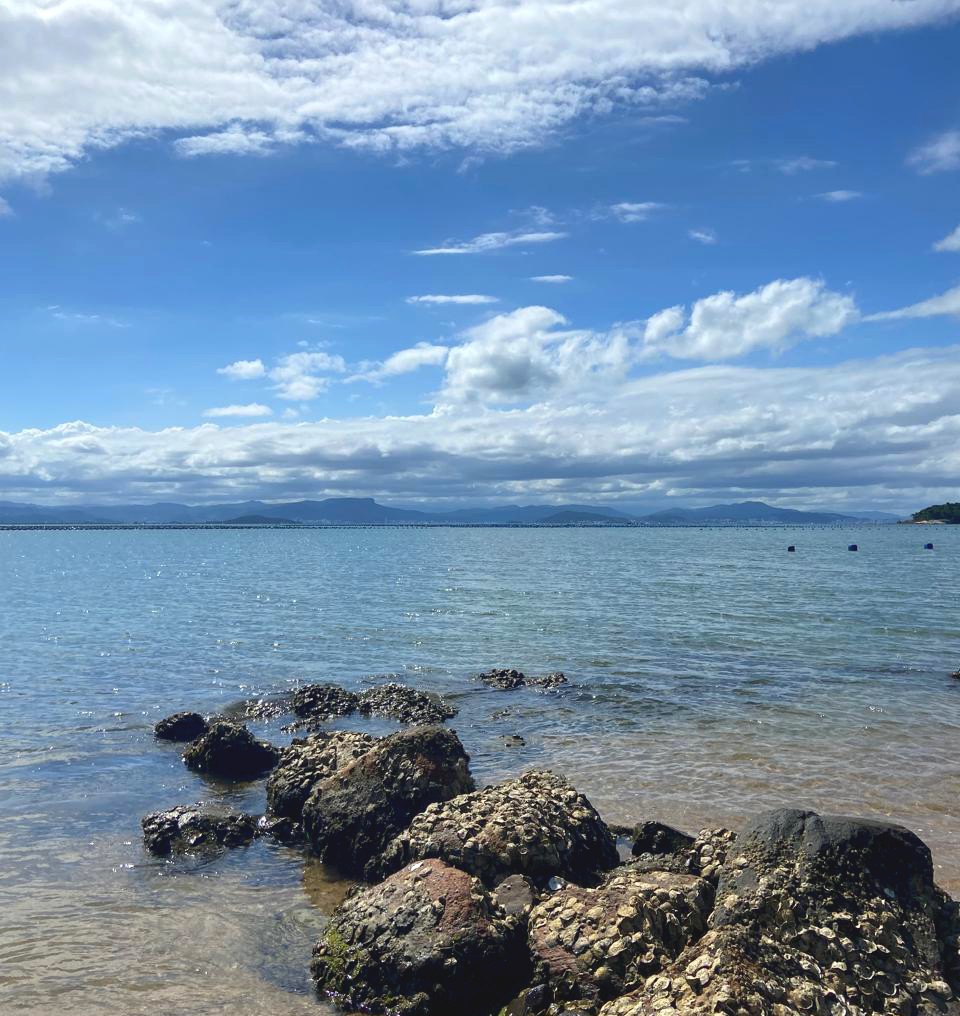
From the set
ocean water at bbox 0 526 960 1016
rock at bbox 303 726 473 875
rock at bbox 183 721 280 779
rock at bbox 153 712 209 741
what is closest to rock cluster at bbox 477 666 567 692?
ocean water at bbox 0 526 960 1016

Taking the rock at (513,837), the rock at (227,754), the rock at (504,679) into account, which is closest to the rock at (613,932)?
the rock at (513,837)

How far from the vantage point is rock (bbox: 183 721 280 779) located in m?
21.3

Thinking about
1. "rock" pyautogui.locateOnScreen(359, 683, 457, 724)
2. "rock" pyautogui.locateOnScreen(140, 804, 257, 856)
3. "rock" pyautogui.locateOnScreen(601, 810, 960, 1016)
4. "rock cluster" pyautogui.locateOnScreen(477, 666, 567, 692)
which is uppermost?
"rock" pyautogui.locateOnScreen(601, 810, 960, 1016)

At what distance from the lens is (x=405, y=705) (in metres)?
27.7

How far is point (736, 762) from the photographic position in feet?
69.3

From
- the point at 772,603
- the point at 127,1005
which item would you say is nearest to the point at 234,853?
the point at 127,1005

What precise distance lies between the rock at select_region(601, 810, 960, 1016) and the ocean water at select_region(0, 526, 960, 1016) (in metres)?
4.97

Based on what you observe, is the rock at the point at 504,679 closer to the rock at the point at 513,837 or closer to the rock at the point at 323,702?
the rock at the point at 323,702

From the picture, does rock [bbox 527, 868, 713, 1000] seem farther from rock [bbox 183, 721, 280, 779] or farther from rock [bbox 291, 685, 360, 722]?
rock [bbox 291, 685, 360, 722]

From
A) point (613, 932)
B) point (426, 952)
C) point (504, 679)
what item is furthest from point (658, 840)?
point (504, 679)

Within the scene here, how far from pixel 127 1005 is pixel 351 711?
682 inches

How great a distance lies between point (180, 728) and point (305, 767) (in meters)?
8.61

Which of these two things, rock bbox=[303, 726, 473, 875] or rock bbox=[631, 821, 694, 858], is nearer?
rock bbox=[631, 821, 694, 858]

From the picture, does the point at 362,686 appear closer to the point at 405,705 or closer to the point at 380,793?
the point at 405,705
